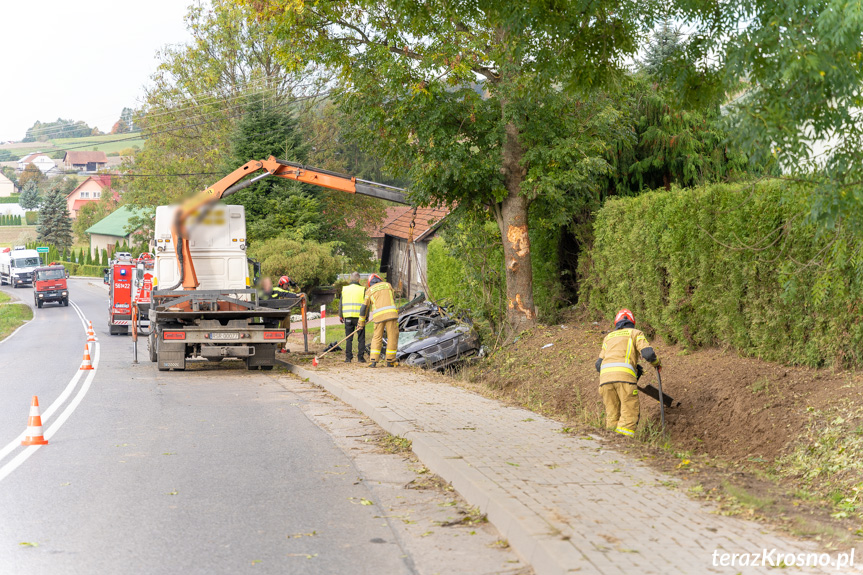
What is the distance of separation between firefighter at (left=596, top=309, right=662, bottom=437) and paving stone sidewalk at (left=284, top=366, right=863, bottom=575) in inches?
37.4

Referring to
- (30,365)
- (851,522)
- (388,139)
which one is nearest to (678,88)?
(851,522)

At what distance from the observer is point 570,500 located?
5.89 metres

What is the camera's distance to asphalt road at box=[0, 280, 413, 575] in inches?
205

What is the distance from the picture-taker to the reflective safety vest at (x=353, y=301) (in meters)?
16.6

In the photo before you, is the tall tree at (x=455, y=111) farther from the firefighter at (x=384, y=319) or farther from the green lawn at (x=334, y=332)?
the green lawn at (x=334, y=332)

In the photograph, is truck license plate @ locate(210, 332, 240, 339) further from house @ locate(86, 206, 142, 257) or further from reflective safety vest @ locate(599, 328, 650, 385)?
house @ locate(86, 206, 142, 257)

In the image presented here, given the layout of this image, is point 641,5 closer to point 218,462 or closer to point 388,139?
point 218,462

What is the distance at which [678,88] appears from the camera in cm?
674

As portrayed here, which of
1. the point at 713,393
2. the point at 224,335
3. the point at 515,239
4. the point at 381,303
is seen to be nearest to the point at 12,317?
the point at 224,335

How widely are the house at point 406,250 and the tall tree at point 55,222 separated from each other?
64134 mm

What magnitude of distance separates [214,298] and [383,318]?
11.2ft

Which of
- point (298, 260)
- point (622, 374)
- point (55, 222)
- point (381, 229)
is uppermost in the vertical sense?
point (55, 222)

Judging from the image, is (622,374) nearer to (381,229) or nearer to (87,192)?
(381,229)

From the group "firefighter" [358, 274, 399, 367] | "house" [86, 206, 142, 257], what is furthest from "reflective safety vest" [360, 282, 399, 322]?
"house" [86, 206, 142, 257]
